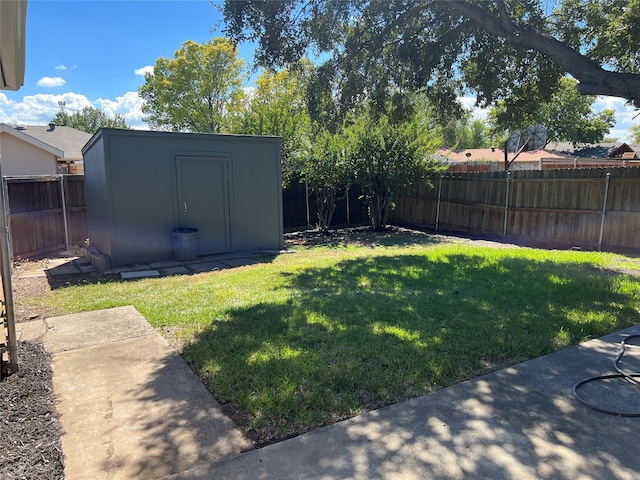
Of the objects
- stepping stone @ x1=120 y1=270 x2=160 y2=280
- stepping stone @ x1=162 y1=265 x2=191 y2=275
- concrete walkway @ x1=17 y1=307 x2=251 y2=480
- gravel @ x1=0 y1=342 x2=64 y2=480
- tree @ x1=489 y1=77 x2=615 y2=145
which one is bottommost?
stepping stone @ x1=162 y1=265 x2=191 y2=275

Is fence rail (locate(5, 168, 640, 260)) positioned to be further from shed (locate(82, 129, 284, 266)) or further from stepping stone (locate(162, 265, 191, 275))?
stepping stone (locate(162, 265, 191, 275))

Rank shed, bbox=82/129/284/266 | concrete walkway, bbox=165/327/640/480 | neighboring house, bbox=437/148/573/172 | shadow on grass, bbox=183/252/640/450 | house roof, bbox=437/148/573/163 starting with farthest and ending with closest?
house roof, bbox=437/148/573/163 → neighboring house, bbox=437/148/573/172 → shed, bbox=82/129/284/266 → shadow on grass, bbox=183/252/640/450 → concrete walkway, bbox=165/327/640/480

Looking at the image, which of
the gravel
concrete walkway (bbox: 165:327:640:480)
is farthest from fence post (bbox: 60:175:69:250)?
concrete walkway (bbox: 165:327:640:480)

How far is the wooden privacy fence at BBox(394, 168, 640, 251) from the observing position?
948 centimetres

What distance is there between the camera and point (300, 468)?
7.39 feet

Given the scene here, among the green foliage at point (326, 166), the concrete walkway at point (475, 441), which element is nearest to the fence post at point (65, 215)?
the green foliage at point (326, 166)

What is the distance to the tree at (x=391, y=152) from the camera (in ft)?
41.9

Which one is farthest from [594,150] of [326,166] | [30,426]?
[30,426]

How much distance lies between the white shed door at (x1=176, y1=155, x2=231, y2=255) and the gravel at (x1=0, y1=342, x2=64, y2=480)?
5.51 meters

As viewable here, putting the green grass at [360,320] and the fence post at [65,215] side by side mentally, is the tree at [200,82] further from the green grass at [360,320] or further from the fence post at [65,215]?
the green grass at [360,320]

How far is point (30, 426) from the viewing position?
2.61 metres

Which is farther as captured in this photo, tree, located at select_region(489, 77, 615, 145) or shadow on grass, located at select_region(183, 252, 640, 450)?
tree, located at select_region(489, 77, 615, 145)

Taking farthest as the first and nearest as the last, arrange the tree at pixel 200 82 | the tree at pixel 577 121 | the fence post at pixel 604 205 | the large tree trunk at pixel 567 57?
the tree at pixel 577 121, the tree at pixel 200 82, the fence post at pixel 604 205, the large tree trunk at pixel 567 57

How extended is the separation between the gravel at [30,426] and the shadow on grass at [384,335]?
1.03 metres
